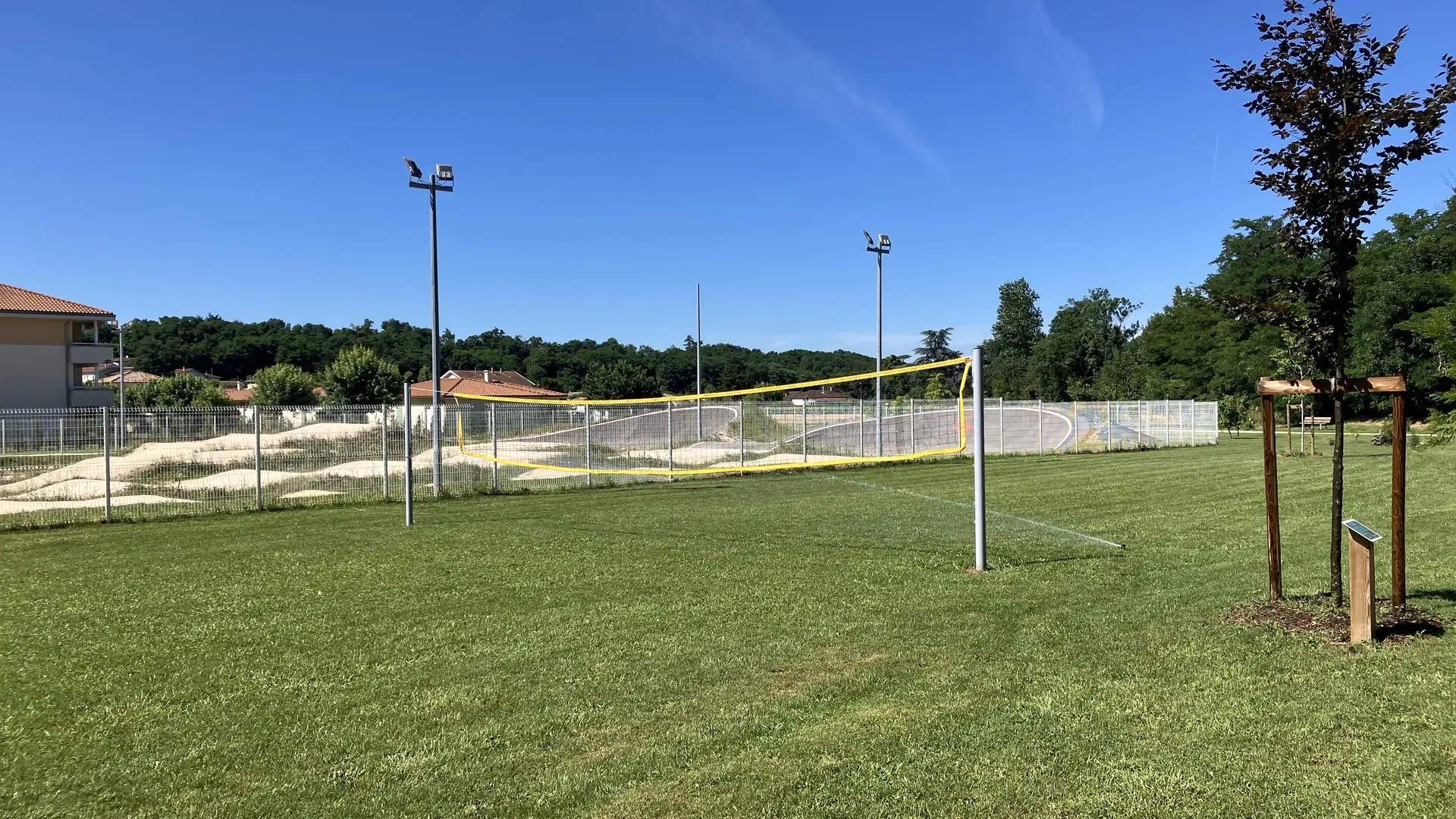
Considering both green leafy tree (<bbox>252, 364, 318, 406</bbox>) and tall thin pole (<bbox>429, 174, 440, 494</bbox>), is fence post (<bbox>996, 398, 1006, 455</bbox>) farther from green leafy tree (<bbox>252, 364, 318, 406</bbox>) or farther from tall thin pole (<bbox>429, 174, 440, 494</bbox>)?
green leafy tree (<bbox>252, 364, 318, 406</bbox>)

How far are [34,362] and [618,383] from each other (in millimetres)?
40288

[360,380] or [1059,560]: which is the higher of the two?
[360,380]

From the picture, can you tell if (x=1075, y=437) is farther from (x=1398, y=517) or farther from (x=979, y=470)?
(x=1398, y=517)

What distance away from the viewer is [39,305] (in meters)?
47.1

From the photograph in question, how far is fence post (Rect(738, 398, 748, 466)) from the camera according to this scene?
74.3 feet

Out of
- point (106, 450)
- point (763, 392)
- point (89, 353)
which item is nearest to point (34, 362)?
point (89, 353)

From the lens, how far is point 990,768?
3.80 meters

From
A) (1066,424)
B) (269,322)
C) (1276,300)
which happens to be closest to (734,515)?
(1276,300)

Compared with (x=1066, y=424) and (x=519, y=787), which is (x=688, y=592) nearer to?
(x=519, y=787)

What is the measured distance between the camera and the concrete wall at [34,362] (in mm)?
45406

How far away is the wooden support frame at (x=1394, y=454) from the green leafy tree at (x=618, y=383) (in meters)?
67.0

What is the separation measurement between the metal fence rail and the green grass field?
4.71m

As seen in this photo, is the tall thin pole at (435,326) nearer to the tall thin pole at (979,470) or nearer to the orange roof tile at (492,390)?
the tall thin pole at (979,470)

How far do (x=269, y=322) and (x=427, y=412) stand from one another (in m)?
102
